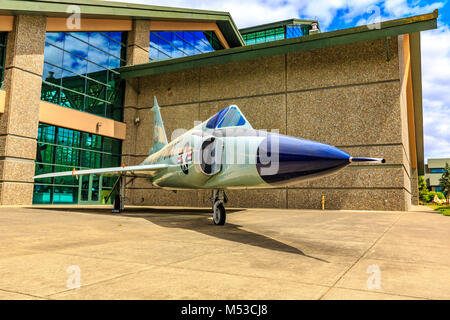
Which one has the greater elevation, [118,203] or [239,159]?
[239,159]

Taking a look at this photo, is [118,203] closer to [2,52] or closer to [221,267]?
[221,267]

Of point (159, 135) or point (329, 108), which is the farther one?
point (329, 108)

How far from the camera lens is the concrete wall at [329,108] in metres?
15.8

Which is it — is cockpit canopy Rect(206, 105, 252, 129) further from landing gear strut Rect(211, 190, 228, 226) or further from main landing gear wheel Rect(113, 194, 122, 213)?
main landing gear wheel Rect(113, 194, 122, 213)

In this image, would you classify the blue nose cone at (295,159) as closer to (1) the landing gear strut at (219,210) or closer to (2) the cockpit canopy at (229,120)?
(2) the cockpit canopy at (229,120)

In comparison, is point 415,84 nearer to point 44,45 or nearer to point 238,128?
point 238,128

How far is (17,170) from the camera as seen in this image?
1596 cm

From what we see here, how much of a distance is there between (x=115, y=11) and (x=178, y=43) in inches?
276

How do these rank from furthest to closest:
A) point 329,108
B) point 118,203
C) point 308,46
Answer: point 329,108 < point 308,46 < point 118,203

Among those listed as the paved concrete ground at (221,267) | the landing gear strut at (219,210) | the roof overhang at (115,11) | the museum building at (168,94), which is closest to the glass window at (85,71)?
the museum building at (168,94)

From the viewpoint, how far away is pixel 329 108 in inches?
672

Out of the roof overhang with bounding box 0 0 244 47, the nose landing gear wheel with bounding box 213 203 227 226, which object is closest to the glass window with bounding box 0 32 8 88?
the roof overhang with bounding box 0 0 244 47

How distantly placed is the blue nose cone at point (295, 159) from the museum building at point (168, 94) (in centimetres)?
1250

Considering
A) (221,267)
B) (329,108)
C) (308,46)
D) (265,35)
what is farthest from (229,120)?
(265,35)
